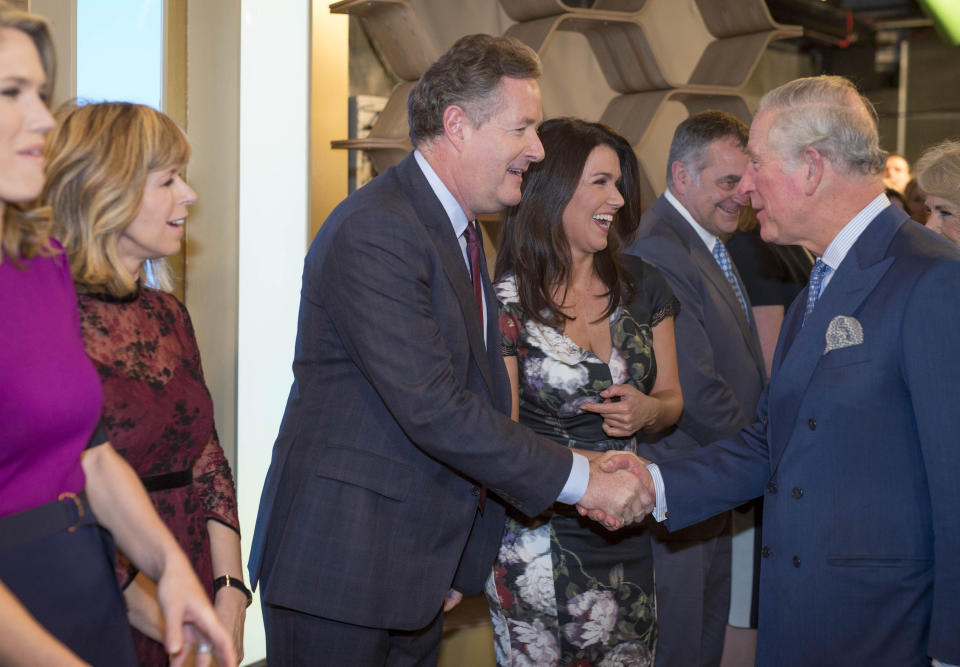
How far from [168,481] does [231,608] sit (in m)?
0.28

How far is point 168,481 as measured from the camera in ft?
6.09

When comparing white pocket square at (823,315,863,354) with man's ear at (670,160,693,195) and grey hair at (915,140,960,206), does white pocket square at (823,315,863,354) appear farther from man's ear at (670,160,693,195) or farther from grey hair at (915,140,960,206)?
man's ear at (670,160,693,195)

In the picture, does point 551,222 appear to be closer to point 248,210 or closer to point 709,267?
point 709,267

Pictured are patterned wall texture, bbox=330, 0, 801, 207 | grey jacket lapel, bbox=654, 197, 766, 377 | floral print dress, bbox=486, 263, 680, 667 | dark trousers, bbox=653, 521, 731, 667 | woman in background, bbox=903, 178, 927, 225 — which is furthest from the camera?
woman in background, bbox=903, 178, 927, 225

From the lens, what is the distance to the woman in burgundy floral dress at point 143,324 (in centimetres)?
177

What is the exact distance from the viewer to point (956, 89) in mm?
6781

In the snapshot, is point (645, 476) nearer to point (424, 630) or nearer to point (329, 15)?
point (424, 630)

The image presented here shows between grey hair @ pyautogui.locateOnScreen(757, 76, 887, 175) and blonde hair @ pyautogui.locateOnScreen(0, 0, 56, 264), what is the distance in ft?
4.35

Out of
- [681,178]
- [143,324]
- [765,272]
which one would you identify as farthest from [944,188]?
[143,324]

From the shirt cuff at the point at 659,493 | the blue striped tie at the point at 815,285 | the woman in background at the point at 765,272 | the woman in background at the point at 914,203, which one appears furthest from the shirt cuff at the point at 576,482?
the woman in background at the point at 914,203

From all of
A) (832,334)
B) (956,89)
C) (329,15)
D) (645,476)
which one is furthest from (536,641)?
(956,89)

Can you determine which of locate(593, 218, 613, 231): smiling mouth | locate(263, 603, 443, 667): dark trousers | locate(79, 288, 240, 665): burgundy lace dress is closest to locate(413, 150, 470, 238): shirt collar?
locate(593, 218, 613, 231): smiling mouth

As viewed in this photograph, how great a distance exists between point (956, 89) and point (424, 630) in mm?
6269

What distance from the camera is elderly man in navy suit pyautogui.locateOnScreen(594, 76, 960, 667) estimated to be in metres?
1.61
